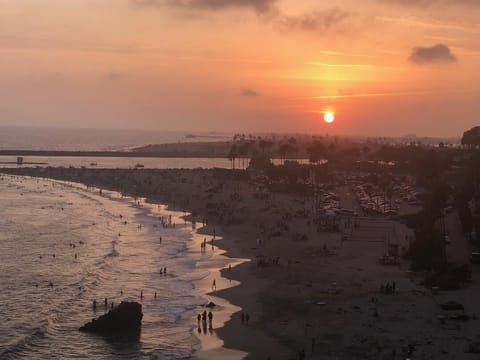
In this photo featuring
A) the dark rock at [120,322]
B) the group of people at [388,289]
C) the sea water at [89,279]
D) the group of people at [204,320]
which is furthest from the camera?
the group of people at [388,289]

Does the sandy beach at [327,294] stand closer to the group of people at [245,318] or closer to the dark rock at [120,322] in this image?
the group of people at [245,318]

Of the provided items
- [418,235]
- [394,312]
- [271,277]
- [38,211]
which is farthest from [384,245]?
[38,211]

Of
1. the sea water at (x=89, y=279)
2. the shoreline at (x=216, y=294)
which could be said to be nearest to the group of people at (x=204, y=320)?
the shoreline at (x=216, y=294)

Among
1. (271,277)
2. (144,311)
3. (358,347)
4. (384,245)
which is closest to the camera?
(358,347)

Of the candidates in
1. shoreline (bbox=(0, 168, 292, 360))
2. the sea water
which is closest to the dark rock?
the sea water

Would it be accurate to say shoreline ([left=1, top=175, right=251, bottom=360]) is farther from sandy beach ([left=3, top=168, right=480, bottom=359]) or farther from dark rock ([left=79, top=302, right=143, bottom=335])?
dark rock ([left=79, top=302, right=143, bottom=335])

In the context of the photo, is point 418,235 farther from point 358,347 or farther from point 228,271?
point 358,347

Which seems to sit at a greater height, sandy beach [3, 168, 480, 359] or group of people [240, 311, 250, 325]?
sandy beach [3, 168, 480, 359]
